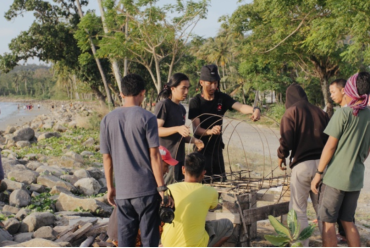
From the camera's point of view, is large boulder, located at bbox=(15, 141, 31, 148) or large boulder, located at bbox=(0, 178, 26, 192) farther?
large boulder, located at bbox=(15, 141, 31, 148)

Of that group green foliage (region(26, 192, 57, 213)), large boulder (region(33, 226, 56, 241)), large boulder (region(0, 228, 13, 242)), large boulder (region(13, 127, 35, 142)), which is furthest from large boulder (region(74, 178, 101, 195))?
large boulder (region(13, 127, 35, 142))

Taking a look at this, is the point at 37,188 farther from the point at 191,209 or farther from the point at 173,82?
the point at 191,209

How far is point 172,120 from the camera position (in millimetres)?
4266

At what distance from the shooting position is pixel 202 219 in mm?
3396

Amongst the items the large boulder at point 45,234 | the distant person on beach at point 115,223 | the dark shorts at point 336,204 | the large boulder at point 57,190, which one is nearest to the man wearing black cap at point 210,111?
the distant person on beach at point 115,223

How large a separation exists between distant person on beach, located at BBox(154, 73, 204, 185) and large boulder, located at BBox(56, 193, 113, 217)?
7.70 ft

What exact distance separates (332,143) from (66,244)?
281 centimetres

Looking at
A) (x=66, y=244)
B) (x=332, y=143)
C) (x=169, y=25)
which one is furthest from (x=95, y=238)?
(x=169, y=25)

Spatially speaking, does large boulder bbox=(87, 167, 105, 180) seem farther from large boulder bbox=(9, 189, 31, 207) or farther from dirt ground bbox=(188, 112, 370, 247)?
dirt ground bbox=(188, 112, 370, 247)

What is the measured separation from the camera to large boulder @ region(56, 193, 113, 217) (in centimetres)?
623

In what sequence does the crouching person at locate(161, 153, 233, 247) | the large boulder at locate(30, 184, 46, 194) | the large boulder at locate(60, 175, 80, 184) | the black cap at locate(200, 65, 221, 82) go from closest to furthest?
the crouching person at locate(161, 153, 233, 247)
the black cap at locate(200, 65, 221, 82)
the large boulder at locate(30, 184, 46, 194)
the large boulder at locate(60, 175, 80, 184)

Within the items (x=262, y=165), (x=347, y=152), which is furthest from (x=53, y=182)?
(x=347, y=152)

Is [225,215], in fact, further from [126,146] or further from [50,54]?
[50,54]

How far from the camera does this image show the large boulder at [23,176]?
810cm
